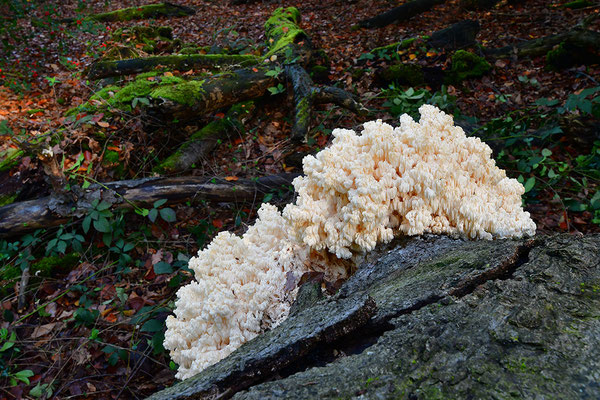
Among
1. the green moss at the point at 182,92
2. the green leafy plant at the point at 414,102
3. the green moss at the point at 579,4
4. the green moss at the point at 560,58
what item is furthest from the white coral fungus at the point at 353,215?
the green moss at the point at 579,4

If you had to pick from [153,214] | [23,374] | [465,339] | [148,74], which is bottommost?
[23,374]

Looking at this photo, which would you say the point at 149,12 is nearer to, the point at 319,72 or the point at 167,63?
the point at 167,63

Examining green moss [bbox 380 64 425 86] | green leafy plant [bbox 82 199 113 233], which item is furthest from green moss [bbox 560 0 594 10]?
green leafy plant [bbox 82 199 113 233]

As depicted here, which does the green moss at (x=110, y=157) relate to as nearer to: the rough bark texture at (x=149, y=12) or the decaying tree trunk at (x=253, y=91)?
the decaying tree trunk at (x=253, y=91)

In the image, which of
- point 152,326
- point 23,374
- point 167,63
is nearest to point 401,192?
point 152,326

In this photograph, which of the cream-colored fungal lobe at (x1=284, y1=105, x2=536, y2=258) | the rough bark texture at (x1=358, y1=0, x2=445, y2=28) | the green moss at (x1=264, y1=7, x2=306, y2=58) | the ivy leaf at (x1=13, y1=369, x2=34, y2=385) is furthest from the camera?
the rough bark texture at (x1=358, y1=0, x2=445, y2=28)

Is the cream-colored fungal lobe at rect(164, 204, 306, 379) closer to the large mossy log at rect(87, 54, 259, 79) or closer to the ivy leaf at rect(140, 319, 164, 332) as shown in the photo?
the ivy leaf at rect(140, 319, 164, 332)
